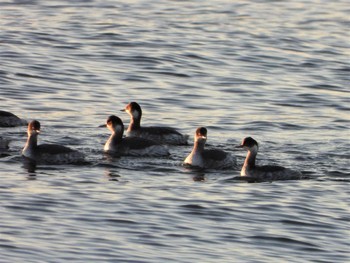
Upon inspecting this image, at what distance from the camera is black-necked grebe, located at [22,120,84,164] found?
22.7m

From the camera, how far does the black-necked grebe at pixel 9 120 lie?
83.2ft

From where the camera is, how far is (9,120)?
1003 inches

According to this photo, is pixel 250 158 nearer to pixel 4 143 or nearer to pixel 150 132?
pixel 150 132

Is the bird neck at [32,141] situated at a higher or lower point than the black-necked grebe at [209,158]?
higher

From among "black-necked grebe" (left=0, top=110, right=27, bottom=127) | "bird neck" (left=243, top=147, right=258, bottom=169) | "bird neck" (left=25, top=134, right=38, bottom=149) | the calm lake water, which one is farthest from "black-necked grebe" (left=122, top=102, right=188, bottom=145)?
"bird neck" (left=25, top=134, right=38, bottom=149)

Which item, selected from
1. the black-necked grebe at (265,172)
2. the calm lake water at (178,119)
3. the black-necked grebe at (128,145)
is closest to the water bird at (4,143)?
the calm lake water at (178,119)

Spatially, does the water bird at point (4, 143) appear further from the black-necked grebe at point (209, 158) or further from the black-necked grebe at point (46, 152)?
the black-necked grebe at point (209, 158)

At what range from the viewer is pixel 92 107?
27.8m

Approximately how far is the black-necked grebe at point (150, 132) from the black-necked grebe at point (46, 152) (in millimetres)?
2240

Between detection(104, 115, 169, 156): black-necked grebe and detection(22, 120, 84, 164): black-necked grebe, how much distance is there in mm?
1206

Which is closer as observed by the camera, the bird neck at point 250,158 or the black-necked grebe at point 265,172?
the black-necked grebe at point 265,172

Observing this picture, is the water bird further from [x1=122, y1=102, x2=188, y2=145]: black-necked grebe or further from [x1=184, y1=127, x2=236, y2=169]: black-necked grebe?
[x1=184, y1=127, x2=236, y2=169]: black-necked grebe

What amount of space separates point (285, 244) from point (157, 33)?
65.3 feet

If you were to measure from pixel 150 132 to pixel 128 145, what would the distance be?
140cm
